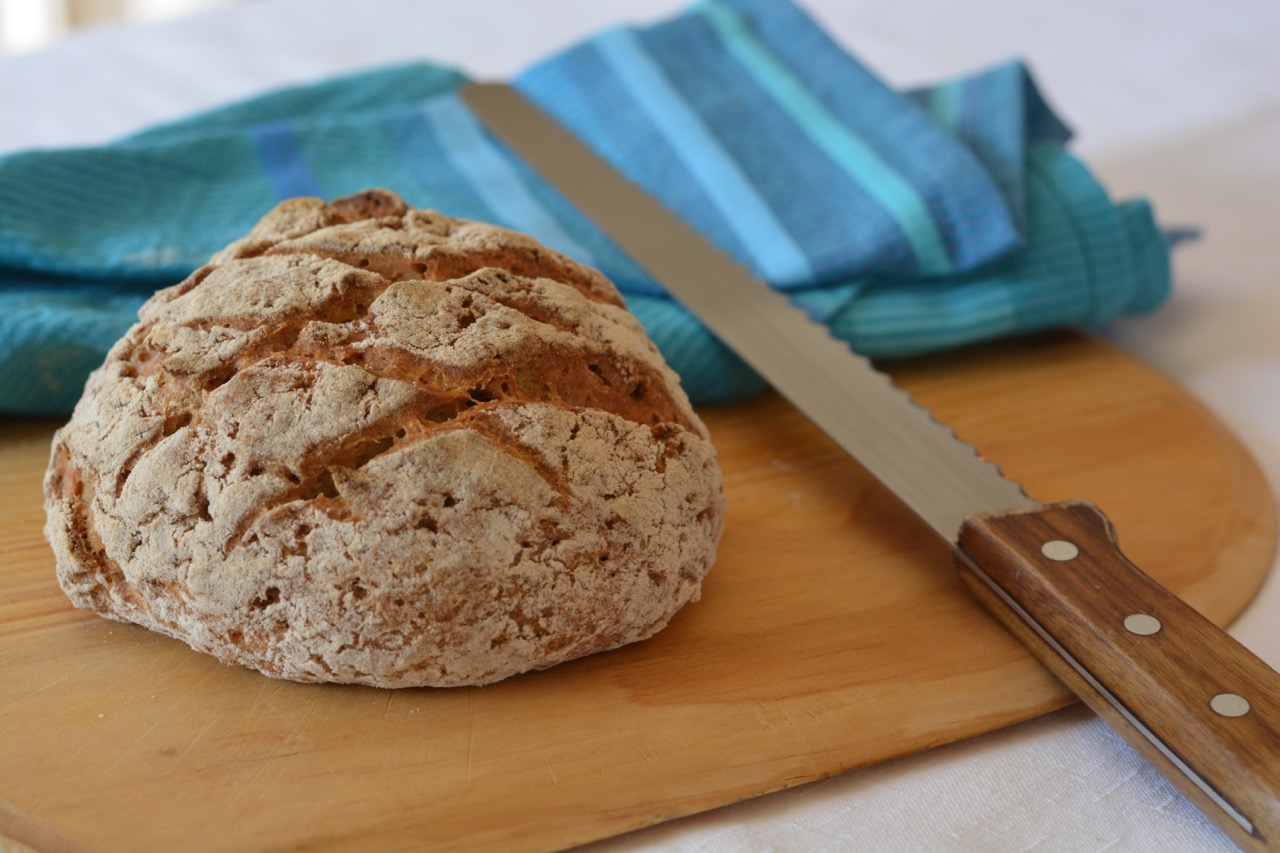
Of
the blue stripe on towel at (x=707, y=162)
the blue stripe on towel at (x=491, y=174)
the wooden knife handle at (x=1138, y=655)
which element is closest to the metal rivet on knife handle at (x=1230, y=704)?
the wooden knife handle at (x=1138, y=655)

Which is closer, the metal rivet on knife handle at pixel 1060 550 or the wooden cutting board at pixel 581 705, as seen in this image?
the wooden cutting board at pixel 581 705

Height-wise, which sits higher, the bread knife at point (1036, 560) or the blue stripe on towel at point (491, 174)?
the blue stripe on towel at point (491, 174)

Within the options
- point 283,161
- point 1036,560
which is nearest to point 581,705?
point 1036,560

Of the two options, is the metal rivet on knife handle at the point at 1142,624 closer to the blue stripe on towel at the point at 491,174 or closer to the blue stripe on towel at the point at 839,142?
the blue stripe on towel at the point at 839,142

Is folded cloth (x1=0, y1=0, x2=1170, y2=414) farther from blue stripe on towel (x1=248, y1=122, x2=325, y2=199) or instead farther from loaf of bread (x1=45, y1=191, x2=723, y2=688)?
loaf of bread (x1=45, y1=191, x2=723, y2=688)

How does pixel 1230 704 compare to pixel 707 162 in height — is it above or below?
below

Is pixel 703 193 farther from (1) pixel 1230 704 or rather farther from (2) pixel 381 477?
(1) pixel 1230 704

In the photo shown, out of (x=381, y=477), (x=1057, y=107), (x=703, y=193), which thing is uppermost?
(x=381, y=477)
